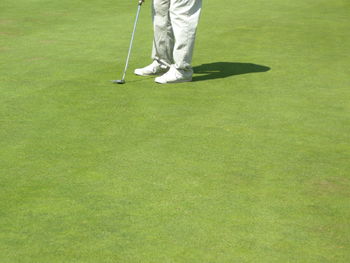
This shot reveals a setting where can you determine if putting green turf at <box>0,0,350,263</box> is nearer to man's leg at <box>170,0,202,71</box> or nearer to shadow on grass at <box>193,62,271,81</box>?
shadow on grass at <box>193,62,271,81</box>

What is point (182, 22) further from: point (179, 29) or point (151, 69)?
point (151, 69)

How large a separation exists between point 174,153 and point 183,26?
214 centimetres

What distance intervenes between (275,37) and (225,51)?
105cm

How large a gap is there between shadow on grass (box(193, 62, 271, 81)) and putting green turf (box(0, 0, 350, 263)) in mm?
19

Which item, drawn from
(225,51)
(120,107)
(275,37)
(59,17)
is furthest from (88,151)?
(59,17)

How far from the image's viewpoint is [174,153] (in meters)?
4.63

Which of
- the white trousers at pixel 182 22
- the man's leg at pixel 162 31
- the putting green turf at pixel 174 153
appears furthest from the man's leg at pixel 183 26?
the putting green turf at pixel 174 153

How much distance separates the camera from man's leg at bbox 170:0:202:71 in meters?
6.51

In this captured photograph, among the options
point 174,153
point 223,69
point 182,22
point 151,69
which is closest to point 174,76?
point 151,69

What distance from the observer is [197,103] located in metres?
5.84

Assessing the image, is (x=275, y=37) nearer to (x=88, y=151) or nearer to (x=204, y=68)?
(x=204, y=68)

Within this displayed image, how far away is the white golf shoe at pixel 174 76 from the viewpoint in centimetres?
649

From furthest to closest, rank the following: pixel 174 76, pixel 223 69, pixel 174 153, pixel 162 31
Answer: pixel 223 69 < pixel 162 31 < pixel 174 76 < pixel 174 153

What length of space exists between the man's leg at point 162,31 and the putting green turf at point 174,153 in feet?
1.21
